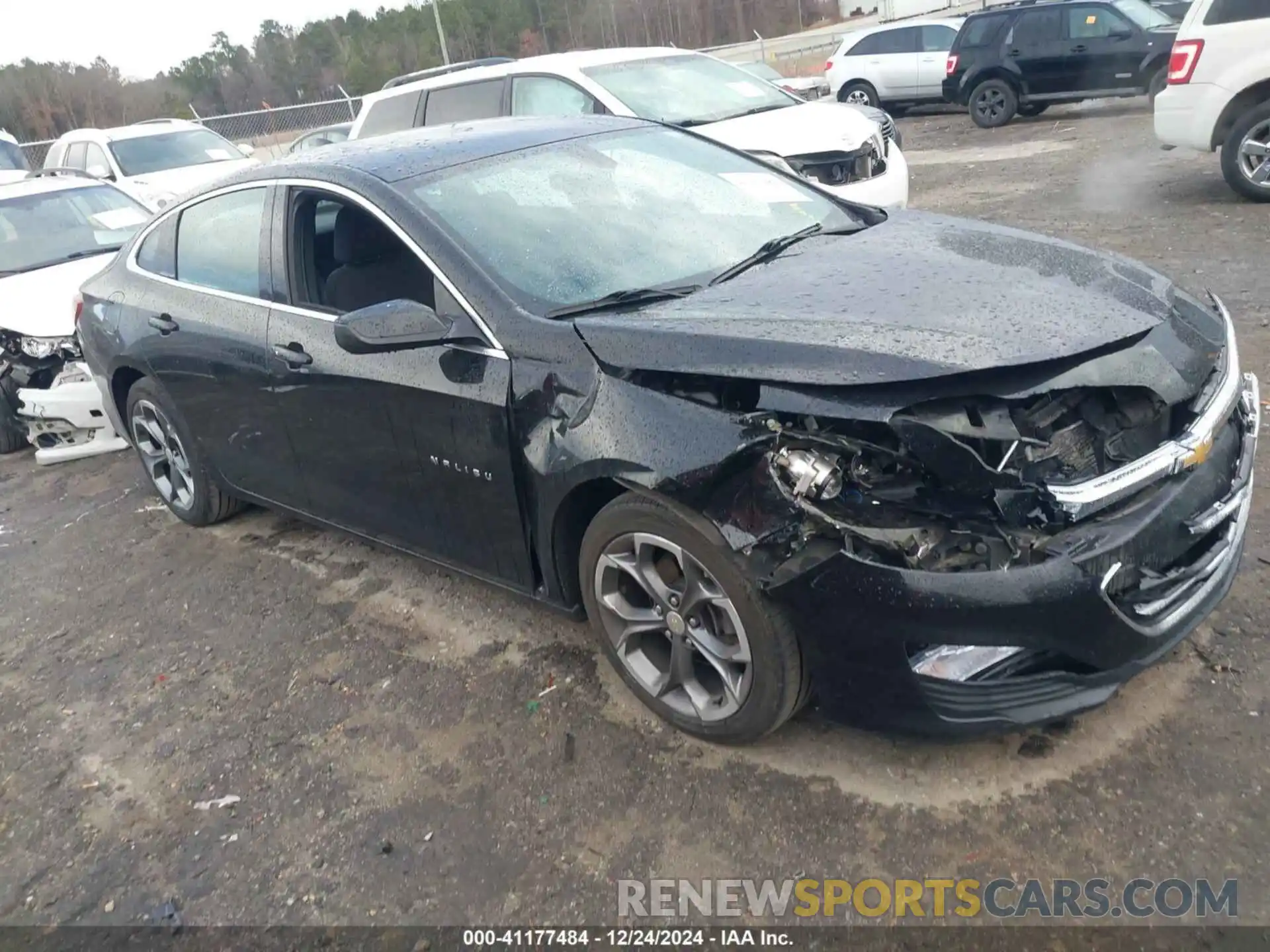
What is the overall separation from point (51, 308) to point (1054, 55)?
13574 millimetres

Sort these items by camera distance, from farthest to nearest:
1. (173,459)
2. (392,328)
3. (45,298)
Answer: (45,298) → (173,459) → (392,328)

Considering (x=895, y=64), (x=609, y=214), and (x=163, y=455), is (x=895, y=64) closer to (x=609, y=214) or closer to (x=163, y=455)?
(x=163, y=455)

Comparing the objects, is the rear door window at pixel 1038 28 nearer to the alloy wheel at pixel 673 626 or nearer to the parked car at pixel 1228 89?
the parked car at pixel 1228 89

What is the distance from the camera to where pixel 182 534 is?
17.3 feet

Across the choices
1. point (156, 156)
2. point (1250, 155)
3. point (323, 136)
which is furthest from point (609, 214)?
point (323, 136)

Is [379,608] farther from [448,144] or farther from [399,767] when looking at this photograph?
[448,144]

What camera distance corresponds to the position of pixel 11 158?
14266 mm

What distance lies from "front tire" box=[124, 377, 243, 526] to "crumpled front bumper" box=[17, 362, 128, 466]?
3.96 feet

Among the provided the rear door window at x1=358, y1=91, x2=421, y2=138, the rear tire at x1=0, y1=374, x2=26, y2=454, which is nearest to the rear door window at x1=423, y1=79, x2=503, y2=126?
the rear door window at x1=358, y1=91, x2=421, y2=138

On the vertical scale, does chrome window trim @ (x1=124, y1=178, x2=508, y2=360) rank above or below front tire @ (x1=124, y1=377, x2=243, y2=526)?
above

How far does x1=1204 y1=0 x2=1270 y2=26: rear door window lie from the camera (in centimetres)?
760

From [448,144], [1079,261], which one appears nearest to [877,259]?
[1079,261]

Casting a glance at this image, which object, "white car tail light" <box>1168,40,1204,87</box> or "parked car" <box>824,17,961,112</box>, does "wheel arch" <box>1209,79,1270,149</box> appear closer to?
"white car tail light" <box>1168,40,1204,87</box>

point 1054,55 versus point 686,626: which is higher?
point 1054,55
